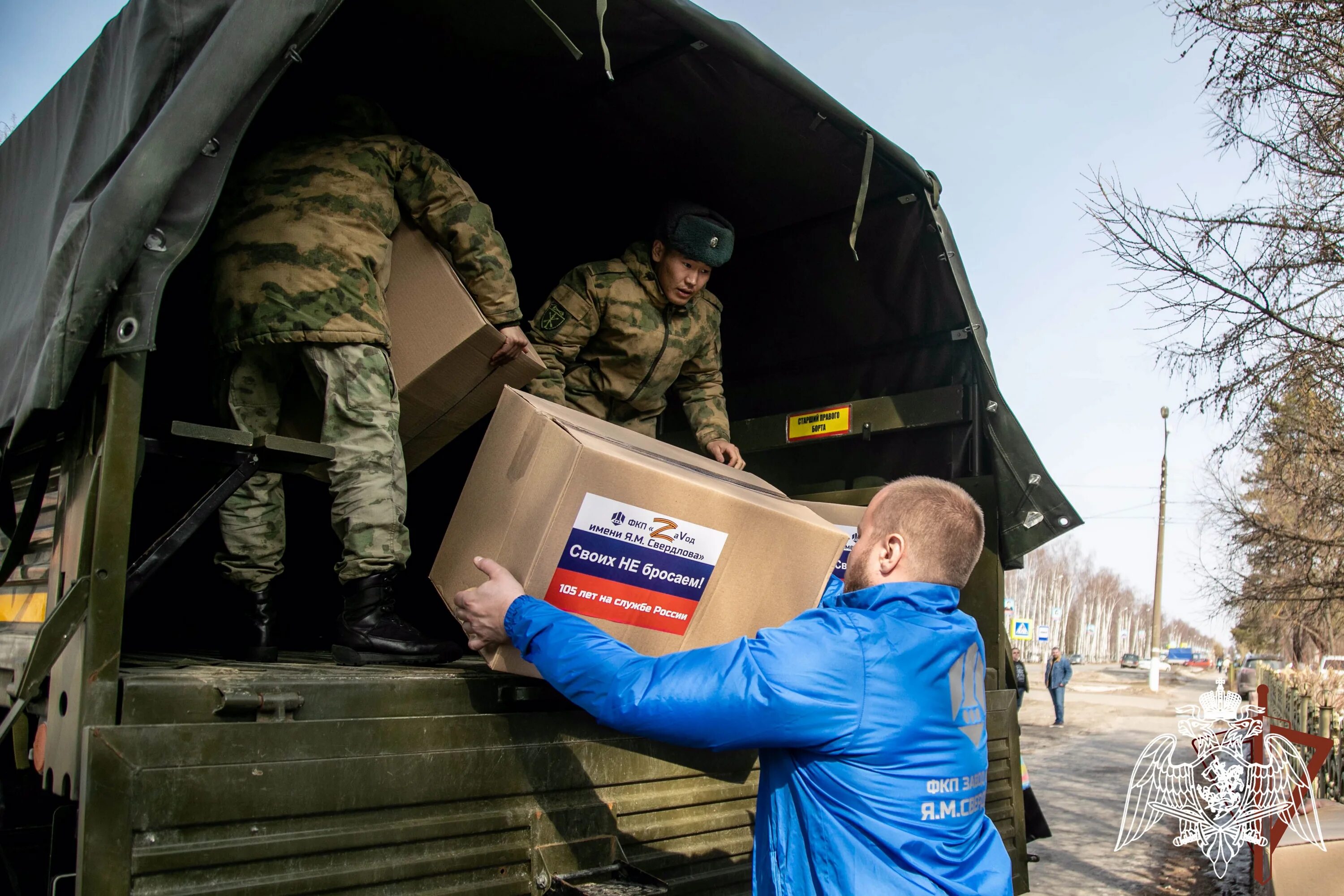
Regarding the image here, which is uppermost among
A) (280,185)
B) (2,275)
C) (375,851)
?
(280,185)

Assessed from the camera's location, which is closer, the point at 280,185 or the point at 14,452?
the point at 14,452

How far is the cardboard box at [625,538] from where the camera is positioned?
2.09 m

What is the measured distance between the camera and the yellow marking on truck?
1993 millimetres

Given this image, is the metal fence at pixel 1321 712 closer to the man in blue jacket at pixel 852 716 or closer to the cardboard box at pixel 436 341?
the man in blue jacket at pixel 852 716

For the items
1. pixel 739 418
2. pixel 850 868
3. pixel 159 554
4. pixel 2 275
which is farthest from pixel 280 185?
pixel 739 418

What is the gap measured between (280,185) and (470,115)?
Answer: 1.27 metres

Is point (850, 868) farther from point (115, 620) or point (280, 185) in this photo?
point (280, 185)

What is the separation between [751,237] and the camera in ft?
13.5

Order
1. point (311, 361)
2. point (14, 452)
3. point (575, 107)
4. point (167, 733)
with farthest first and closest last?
point (575, 107) → point (311, 361) → point (14, 452) → point (167, 733)

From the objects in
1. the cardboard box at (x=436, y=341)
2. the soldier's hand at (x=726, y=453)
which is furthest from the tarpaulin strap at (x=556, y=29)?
the soldier's hand at (x=726, y=453)

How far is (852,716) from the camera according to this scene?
1687 millimetres

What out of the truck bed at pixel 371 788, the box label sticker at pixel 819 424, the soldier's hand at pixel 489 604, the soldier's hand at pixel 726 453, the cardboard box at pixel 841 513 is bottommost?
the truck bed at pixel 371 788

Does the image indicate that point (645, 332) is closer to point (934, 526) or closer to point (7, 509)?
point (934, 526)

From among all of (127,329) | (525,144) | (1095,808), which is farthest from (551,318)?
(1095,808)
